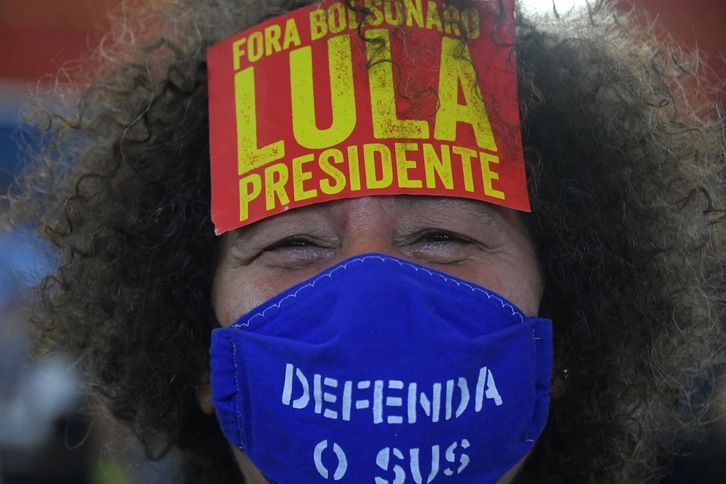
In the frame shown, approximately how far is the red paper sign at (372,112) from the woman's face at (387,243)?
0.14 feet

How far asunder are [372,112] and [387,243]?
28 centimetres

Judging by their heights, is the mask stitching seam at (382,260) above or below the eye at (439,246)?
below

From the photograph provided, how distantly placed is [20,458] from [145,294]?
3.17m

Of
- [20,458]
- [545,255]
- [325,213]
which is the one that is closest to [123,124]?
[325,213]

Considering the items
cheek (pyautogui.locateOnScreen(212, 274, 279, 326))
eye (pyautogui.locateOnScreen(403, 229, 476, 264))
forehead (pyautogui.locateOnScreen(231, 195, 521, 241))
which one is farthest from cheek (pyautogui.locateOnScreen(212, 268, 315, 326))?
eye (pyautogui.locateOnScreen(403, 229, 476, 264))

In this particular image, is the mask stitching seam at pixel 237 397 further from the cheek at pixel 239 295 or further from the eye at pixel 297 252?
the eye at pixel 297 252

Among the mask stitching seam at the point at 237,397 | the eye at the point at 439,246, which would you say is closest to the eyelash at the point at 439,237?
the eye at the point at 439,246

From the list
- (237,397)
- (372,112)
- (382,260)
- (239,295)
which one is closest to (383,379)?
(382,260)

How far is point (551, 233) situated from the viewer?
2.06 m

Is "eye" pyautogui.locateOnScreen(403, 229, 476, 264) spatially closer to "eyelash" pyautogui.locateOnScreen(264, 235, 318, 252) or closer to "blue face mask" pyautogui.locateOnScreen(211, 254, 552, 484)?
"blue face mask" pyautogui.locateOnScreen(211, 254, 552, 484)

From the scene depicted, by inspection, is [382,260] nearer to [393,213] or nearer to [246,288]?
[393,213]

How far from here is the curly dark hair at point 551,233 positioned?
209 cm

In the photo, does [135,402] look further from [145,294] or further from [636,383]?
[636,383]

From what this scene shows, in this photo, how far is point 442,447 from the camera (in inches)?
64.4
